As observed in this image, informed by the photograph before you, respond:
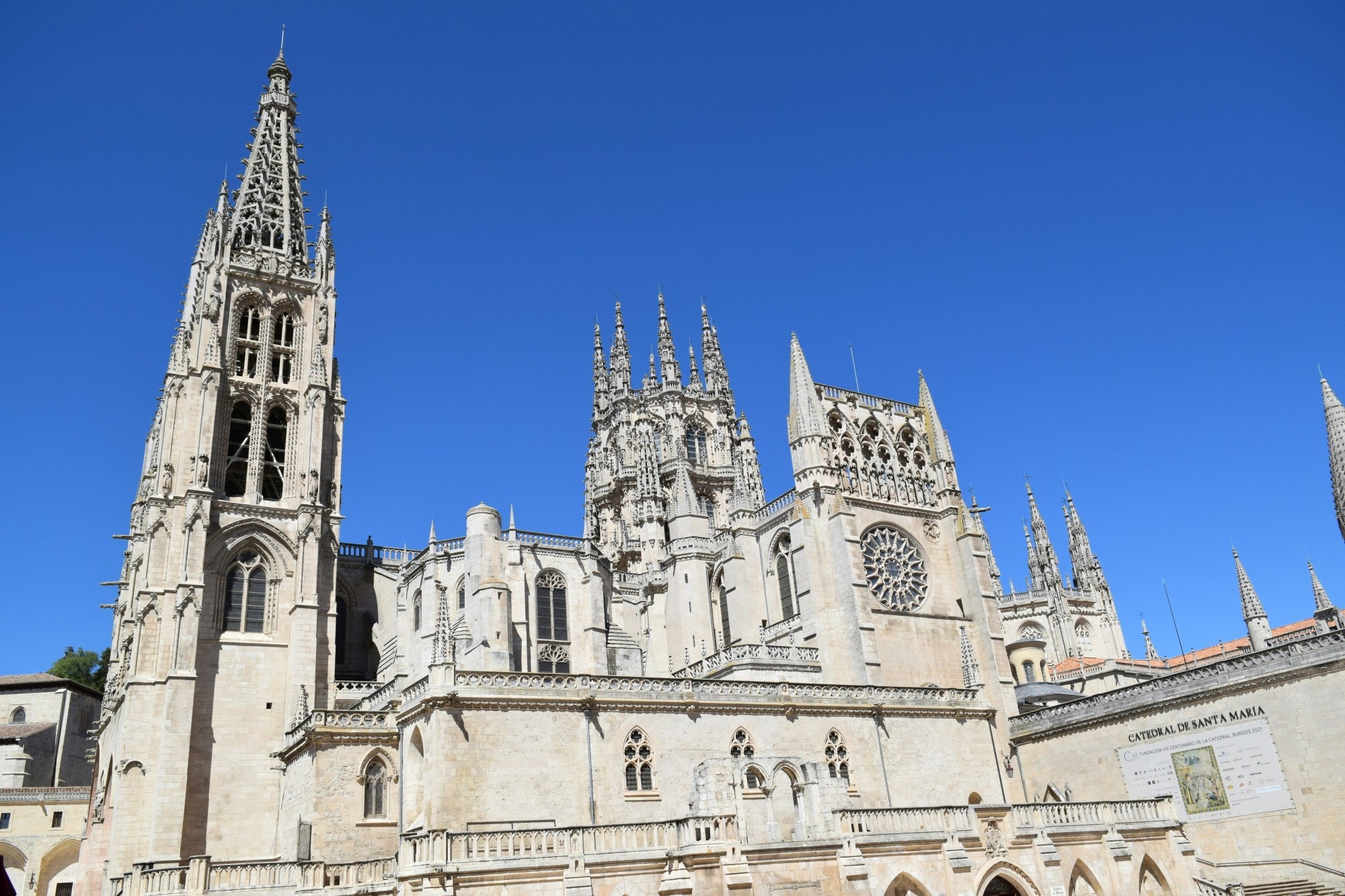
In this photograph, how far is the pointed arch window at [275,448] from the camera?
44.7 meters

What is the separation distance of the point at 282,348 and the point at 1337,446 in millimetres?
43226

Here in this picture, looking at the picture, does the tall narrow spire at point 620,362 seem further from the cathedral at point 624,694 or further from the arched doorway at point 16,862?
the arched doorway at point 16,862

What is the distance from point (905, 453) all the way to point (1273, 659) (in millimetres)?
18618

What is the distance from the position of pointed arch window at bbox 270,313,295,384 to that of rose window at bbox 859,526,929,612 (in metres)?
26.7

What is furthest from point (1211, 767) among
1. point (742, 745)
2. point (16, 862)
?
point (16, 862)

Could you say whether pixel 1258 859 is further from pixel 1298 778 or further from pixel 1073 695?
pixel 1073 695

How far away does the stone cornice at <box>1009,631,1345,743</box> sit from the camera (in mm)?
27891

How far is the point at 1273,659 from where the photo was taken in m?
29.0

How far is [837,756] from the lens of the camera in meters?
32.8

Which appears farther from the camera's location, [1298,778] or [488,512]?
[488,512]

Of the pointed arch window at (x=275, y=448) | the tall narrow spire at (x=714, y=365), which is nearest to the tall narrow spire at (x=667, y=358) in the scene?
the tall narrow spire at (x=714, y=365)

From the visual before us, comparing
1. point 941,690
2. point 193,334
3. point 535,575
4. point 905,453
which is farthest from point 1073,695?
point 193,334

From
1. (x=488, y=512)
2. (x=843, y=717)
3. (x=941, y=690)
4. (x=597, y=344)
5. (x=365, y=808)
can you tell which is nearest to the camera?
(x=365, y=808)

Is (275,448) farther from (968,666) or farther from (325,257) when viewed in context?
(968,666)
